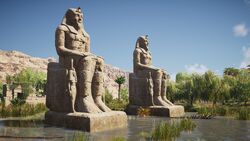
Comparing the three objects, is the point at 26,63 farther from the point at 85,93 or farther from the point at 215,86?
the point at 85,93

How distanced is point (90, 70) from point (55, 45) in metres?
1.22

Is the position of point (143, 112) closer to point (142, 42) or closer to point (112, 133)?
point (142, 42)

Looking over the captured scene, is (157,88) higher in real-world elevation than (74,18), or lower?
lower

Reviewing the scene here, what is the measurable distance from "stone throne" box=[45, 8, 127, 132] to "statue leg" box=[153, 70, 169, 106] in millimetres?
3966

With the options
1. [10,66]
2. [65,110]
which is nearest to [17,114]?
[65,110]

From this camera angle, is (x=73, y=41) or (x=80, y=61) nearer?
(x=80, y=61)

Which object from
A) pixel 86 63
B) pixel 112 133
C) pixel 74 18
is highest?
pixel 74 18

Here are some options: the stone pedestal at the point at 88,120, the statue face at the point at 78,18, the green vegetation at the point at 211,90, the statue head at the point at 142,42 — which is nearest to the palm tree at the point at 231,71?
the green vegetation at the point at 211,90

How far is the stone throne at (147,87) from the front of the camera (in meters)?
10.9

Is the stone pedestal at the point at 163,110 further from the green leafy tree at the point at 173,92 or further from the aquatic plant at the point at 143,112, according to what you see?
the green leafy tree at the point at 173,92

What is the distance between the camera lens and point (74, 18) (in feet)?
25.7

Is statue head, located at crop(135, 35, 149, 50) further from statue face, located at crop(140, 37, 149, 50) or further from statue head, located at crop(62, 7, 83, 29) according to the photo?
statue head, located at crop(62, 7, 83, 29)

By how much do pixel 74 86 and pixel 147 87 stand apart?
4552mm

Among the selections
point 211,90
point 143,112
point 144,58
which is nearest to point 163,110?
point 143,112
